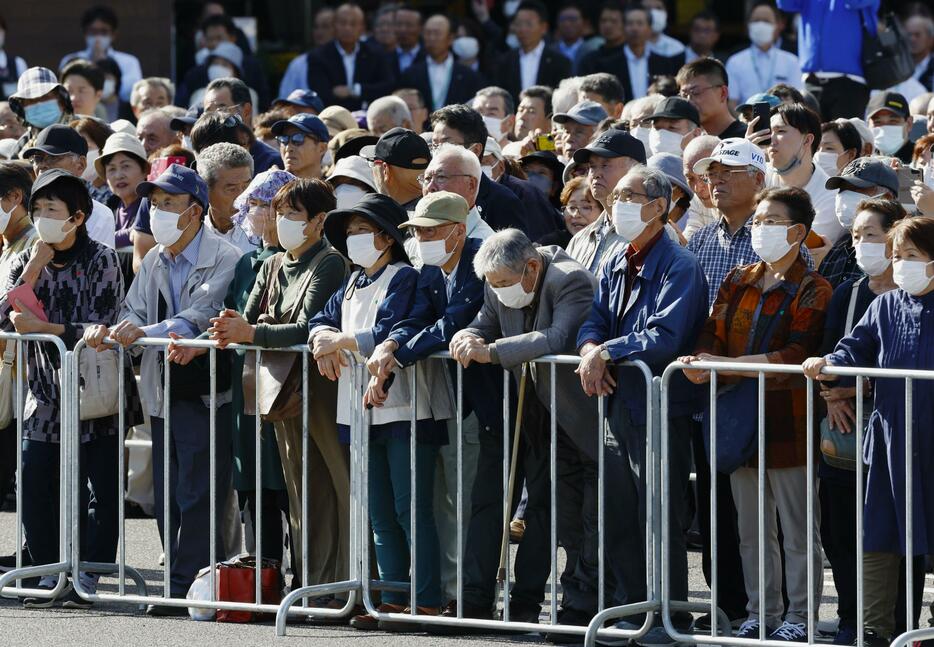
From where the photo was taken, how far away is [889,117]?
12008mm

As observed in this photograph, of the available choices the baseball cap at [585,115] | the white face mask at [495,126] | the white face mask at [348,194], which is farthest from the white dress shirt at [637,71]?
the white face mask at [348,194]

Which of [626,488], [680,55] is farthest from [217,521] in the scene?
[680,55]

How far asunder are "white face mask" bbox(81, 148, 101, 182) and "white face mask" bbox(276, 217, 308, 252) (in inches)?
116

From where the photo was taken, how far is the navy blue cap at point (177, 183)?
8805 millimetres

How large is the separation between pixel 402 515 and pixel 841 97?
6.53 meters

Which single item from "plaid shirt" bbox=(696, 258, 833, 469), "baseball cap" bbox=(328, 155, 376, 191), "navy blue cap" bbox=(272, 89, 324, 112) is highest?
"navy blue cap" bbox=(272, 89, 324, 112)

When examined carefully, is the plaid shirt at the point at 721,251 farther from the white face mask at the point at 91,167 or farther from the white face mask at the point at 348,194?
the white face mask at the point at 91,167

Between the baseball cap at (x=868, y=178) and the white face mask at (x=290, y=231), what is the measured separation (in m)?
2.41

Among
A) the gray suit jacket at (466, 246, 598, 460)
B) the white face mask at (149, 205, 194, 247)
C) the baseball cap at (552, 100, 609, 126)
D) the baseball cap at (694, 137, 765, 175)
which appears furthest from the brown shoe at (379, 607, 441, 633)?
the baseball cap at (552, 100, 609, 126)

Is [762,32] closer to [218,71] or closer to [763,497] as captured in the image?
[218,71]

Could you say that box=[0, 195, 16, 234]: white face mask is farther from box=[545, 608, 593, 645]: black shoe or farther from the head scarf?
box=[545, 608, 593, 645]: black shoe

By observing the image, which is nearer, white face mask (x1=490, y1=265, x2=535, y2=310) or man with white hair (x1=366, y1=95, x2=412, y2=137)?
white face mask (x1=490, y1=265, x2=535, y2=310)

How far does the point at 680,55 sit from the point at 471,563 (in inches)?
377

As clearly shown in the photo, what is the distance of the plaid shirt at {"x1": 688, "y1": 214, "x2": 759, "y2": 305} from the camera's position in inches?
324
